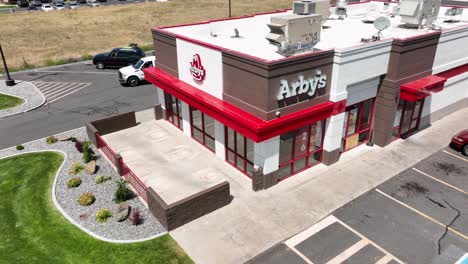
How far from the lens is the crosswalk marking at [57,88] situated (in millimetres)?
30016

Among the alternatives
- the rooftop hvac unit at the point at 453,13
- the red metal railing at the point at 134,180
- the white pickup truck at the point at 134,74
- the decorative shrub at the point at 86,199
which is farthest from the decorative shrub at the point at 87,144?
the rooftop hvac unit at the point at 453,13

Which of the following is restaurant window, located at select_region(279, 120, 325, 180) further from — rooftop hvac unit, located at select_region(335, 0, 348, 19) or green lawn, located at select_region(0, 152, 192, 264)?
rooftop hvac unit, located at select_region(335, 0, 348, 19)

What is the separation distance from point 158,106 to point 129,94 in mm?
7255

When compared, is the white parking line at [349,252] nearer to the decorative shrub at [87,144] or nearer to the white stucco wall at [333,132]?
the white stucco wall at [333,132]

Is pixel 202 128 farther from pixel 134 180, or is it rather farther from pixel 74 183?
pixel 74 183

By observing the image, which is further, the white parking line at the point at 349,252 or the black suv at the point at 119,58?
the black suv at the point at 119,58

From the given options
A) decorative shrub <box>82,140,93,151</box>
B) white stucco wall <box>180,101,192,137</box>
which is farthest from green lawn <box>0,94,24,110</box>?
white stucco wall <box>180,101,192,137</box>

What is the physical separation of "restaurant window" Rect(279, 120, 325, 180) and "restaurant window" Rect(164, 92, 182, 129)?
331 inches

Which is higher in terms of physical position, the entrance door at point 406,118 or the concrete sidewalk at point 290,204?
the entrance door at point 406,118

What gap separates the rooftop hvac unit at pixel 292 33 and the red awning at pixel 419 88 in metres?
6.88

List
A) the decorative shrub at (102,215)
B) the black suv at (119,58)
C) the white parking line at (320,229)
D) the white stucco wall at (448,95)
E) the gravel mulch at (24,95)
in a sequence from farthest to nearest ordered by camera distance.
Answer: the black suv at (119,58) → the gravel mulch at (24,95) → the white stucco wall at (448,95) → the decorative shrub at (102,215) → the white parking line at (320,229)

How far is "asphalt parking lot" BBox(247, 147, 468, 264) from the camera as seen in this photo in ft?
42.3

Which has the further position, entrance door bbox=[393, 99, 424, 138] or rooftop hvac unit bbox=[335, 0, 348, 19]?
rooftop hvac unit bbox=[335, 0, 348, 19]

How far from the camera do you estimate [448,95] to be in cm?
2355
